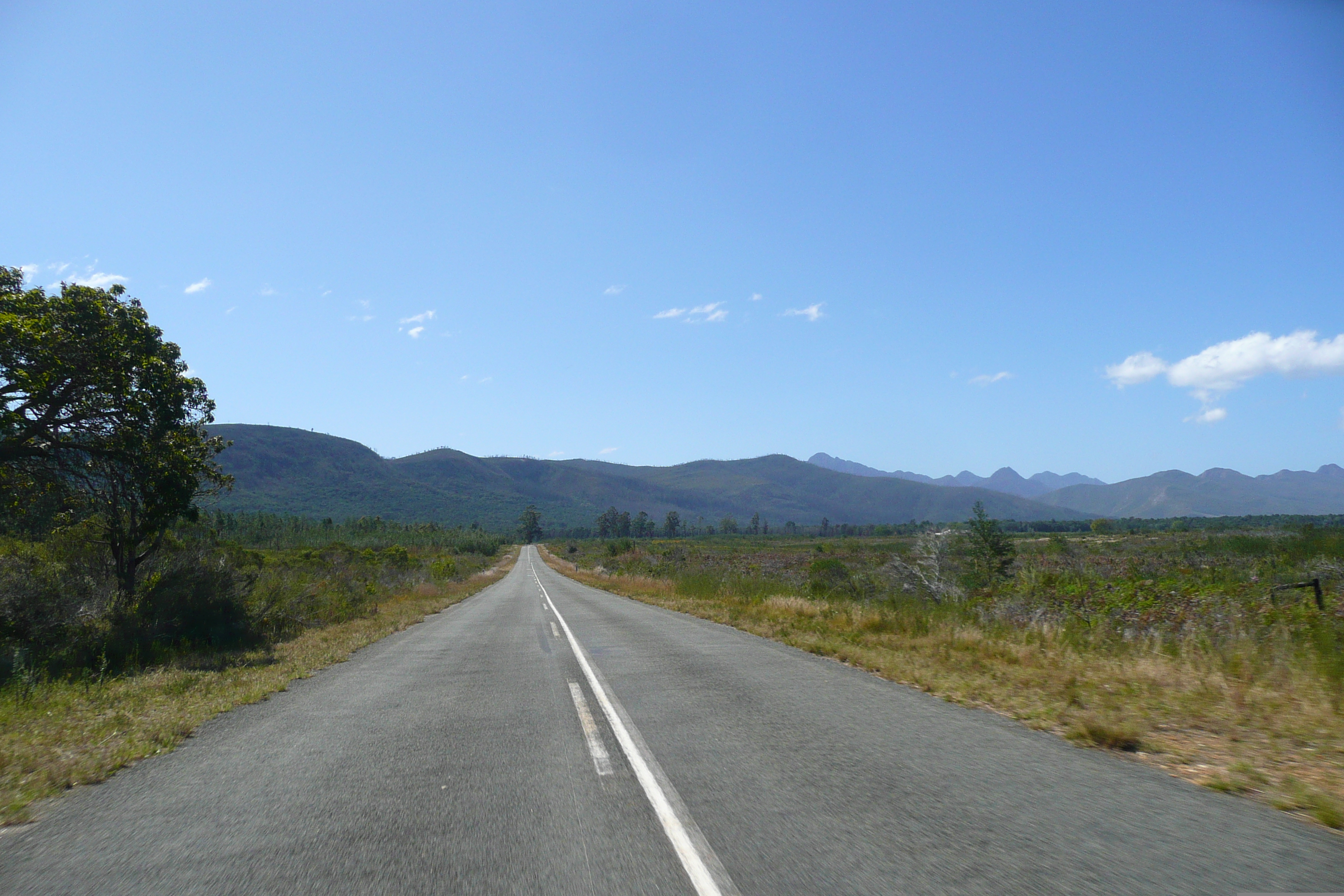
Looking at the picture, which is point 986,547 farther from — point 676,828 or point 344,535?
point 344,535

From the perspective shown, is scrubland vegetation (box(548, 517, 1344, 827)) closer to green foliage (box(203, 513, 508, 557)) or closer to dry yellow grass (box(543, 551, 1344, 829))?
dry yellow grass (box(543, 551, 1344, 829))

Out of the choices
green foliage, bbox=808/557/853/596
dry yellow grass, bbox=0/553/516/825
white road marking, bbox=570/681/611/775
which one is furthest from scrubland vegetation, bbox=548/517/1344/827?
dry yellow grass, bbox=0/553/516/825

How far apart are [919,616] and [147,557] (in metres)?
18.0

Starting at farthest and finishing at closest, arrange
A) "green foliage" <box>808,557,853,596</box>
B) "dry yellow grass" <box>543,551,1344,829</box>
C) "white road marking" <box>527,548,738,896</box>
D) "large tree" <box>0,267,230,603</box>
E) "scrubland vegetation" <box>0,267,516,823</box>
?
1. "green foliage" <box>808,557,853,596</box>
2. "large tree" <box>0,267,230,603</box>
3. "scrubland vegetation" <box>0,267,516,823</box>
4. "dry yellow grass" <box>543,551,1344,829</box>
5. "white road marking" <box>527,548,738,896</box>

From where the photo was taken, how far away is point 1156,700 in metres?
6.93

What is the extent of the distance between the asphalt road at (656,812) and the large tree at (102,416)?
8696 millimetres

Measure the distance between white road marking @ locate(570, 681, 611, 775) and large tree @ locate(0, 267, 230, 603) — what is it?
11.2 m

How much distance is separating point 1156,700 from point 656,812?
5658 mm

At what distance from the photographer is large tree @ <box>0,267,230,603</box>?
11.9 metres

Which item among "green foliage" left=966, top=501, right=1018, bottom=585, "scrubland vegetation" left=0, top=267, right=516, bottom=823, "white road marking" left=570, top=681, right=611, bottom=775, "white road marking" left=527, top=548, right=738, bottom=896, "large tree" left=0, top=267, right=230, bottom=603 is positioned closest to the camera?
"white road marking" left=527, top=548, right=738, bottom=896

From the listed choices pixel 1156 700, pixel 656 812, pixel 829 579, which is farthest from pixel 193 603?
pixel 829 579

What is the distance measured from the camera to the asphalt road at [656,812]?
11.6 feet

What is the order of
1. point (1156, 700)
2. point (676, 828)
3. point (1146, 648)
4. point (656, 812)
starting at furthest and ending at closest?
point (1146, 648), point (1156, 700), point (656, 812), point (676, 828)

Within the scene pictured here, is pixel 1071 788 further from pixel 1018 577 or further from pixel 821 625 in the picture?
pixel 1018 577
